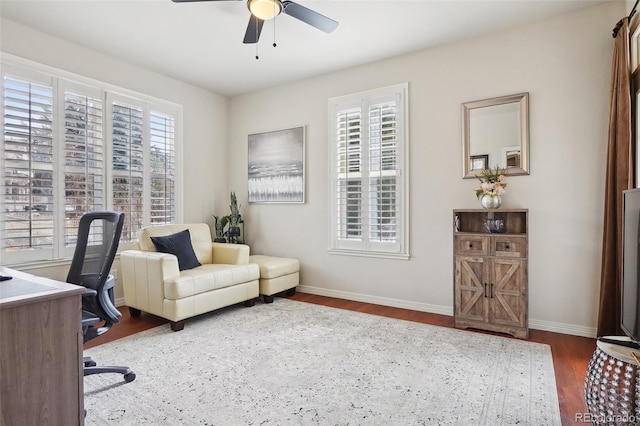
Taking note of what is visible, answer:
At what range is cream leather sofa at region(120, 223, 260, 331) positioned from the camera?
326cm

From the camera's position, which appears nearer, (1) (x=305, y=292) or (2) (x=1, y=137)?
(2) (x=1, y=137)

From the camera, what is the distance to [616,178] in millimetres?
2729

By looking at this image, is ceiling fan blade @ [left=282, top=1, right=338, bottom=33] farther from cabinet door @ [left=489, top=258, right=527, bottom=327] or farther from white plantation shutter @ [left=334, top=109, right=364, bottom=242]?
cabinet door @ [left=489, top=258, right=527, bottom=327]

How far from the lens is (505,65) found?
3.39 m

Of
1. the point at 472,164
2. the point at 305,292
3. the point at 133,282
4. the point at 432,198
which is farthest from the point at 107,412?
the point at 472,164

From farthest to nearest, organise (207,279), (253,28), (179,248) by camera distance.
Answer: (179,248), (207,279), (253,28)

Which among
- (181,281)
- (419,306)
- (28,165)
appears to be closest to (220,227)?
(181,281)

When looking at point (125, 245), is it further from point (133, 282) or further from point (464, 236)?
point (464, 236)

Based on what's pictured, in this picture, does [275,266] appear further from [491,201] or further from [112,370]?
[491,201]

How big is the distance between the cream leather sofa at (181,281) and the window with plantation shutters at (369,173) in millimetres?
1225

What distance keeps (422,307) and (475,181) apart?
1458 mm

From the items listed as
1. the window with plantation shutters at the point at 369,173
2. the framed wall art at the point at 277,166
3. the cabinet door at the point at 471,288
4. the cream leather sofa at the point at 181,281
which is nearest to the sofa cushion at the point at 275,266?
the cream leather sofa at the point at 181,281

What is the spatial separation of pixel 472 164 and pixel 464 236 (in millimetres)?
785

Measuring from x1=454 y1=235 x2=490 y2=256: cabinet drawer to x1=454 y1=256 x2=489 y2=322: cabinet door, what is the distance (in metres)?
0.05
